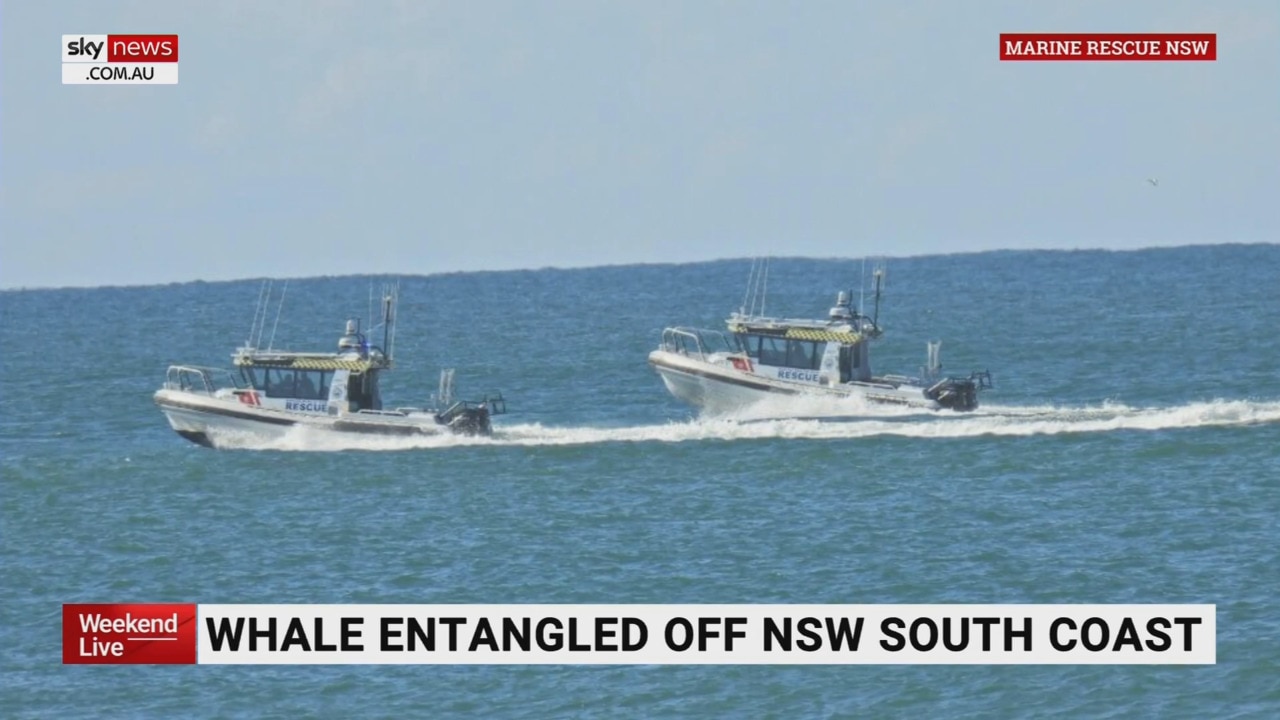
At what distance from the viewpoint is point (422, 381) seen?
8000cm

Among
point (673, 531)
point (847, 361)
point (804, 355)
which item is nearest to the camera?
point (673, 531)

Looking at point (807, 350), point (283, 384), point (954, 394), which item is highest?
point (807, 350)

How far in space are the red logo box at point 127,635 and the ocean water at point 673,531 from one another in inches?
15.4

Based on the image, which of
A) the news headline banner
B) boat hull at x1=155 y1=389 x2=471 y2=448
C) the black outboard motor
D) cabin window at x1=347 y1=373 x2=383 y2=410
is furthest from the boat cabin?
the news headline banner

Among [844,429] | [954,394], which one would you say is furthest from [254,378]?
[954,394]

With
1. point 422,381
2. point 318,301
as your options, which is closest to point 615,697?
point 422,381

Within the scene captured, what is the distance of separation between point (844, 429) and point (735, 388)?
5035 mm

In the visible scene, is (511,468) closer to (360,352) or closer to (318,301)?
(360,352)

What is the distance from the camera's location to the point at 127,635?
34125 mm

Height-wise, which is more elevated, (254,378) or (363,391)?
(254,378)

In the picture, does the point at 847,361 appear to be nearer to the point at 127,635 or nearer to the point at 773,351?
the point at 773,351

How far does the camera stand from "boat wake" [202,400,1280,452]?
168 ft

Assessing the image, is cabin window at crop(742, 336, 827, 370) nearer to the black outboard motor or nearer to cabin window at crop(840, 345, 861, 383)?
cabin window at crop(840, 345, 861, 383)

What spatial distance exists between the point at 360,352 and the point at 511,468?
4998 millimetres
